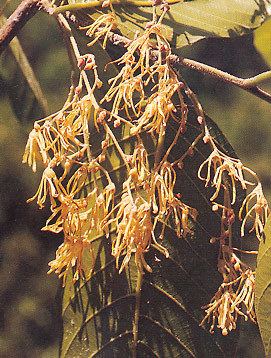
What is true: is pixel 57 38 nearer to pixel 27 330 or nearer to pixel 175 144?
pixel 27 330

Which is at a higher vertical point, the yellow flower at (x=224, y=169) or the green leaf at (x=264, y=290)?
the yellow flower at (x=224, y=169)

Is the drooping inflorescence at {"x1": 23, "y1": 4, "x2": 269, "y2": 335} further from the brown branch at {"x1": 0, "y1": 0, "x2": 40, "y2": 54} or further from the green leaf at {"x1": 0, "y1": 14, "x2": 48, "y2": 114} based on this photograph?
the green leaf at {"x1": 0, "y1": 14, "x2": 48, "y2": 114}

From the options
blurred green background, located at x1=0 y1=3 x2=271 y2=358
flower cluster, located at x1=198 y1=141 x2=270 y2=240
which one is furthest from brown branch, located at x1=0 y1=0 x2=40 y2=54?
blurred green background, located at x1=0 y1=3 x2=271 y2=358

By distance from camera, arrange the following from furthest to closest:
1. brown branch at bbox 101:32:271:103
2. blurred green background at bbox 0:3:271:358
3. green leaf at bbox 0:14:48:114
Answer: blurred green background at bbox 0:3:271:358
green leaf at bbox 0:14:48:114
brown branch at bbox 101:32:271:103

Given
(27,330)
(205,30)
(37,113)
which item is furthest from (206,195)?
(27,330)

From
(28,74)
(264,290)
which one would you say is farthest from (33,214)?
(264,290)

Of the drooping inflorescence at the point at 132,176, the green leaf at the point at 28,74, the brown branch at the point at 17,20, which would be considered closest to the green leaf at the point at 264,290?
the drooping inflorescence at the point at 132,176

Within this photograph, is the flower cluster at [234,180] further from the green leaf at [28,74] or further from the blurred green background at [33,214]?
the blurred green background at [33,214]
